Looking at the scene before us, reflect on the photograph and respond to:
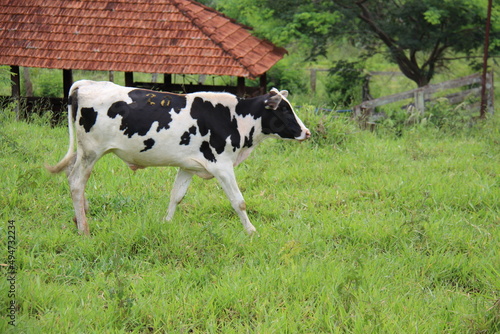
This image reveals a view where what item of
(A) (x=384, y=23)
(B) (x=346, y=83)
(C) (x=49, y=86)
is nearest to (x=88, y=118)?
(A) (x=384, y=23)

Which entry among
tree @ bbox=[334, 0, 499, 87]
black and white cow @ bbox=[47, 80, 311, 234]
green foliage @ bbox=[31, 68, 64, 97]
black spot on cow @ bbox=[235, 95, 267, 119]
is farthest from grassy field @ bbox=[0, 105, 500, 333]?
green foliage @ bbox=[31, 68, 64, 97]

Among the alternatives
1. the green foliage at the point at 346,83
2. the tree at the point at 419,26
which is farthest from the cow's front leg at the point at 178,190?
the green foliage at the point at 346,83

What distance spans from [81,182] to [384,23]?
1161cm

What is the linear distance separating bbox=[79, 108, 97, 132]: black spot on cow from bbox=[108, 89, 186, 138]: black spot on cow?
165mm

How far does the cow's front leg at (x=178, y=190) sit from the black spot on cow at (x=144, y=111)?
713 mm

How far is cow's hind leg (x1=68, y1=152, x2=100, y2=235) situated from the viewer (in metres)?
5.88

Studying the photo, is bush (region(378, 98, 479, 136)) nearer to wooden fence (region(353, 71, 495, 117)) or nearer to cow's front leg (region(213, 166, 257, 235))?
wooden fence (region(353, 71, 495, 117))

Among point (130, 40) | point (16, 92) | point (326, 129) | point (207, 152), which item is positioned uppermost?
point (130, 40)

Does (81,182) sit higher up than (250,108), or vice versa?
(250,108)

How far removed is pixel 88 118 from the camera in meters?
5.78

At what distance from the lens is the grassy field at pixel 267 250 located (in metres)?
4.34

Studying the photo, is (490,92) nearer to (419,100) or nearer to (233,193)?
(419,100)

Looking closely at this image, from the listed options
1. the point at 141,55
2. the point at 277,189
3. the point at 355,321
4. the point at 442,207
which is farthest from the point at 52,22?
the point at 355,321

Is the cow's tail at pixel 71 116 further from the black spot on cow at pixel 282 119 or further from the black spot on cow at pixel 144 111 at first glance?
the black spot on cow at pixel 282 119
